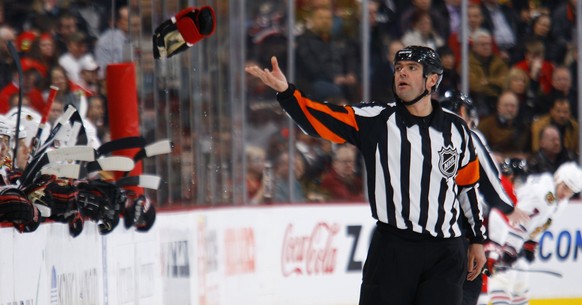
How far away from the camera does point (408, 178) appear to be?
485 centimetres

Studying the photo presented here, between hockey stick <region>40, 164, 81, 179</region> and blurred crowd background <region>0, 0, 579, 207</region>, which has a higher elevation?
blurred crowd background <region>0, 0, 579, 207</region>

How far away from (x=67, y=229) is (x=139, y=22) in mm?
1645

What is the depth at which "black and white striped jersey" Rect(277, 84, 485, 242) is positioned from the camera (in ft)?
15.9

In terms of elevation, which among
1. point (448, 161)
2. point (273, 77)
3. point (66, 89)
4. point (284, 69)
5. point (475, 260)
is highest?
point (284, 69)

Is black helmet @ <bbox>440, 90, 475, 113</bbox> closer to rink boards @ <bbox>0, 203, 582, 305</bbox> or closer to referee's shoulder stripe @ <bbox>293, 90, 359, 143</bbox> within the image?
referee's shoulder stripe @ <bbox>293, 90, 359, 143</bbox>

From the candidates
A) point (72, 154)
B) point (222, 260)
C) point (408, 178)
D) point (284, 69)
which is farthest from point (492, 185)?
point (284, 69)

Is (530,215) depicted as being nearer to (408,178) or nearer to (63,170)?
(408,178)

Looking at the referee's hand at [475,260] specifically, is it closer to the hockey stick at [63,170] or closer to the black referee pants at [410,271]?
the black referee pants at [410,271]

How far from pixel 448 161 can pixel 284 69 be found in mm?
4508

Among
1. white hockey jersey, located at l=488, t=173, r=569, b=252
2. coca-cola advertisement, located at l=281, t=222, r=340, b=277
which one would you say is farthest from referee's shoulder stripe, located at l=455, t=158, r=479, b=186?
coca-cola advertisement, located at l=281, t=222, r=340, b=277

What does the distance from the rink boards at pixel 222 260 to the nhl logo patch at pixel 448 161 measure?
1508 millimetres

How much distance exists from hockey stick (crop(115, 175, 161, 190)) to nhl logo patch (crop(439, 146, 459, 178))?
5.09 feet

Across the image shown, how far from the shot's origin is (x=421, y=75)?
16.2 ft

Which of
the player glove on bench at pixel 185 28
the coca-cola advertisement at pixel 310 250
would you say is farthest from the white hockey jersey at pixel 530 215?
the player glove on bench at pixel 185 28
